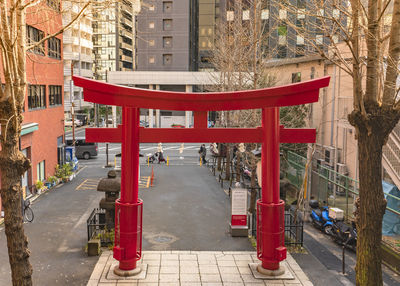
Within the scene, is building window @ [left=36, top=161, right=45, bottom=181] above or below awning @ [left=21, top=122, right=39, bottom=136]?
below

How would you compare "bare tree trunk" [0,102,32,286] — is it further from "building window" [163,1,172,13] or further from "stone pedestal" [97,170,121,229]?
"building window" [163,1,172,13]

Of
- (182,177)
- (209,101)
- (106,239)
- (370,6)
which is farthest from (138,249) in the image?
(182,177)

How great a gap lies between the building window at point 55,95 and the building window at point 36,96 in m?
1.54

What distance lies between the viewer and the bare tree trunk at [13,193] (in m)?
8.12

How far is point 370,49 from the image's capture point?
8430mm

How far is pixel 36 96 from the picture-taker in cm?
2425

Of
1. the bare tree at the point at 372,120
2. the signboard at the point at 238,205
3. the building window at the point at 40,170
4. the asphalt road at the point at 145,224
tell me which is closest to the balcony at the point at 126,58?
the asphalt road at the point at 145,224

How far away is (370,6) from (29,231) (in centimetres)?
1522

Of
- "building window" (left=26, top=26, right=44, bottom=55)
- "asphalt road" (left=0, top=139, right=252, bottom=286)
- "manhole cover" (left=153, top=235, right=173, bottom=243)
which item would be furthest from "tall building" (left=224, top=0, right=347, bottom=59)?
"building window" (left=26, top=26, right=44, bottom=55)

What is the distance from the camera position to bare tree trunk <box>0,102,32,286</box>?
812 centimetres

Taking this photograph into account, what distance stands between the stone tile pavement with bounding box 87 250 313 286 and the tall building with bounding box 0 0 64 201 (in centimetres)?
1098

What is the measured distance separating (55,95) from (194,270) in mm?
20789

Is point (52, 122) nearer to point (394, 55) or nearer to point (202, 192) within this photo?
point (202, 192)

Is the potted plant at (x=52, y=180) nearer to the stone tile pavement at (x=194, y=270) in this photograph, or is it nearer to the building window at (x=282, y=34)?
the stone tile pavement at (x=194, y=270)
